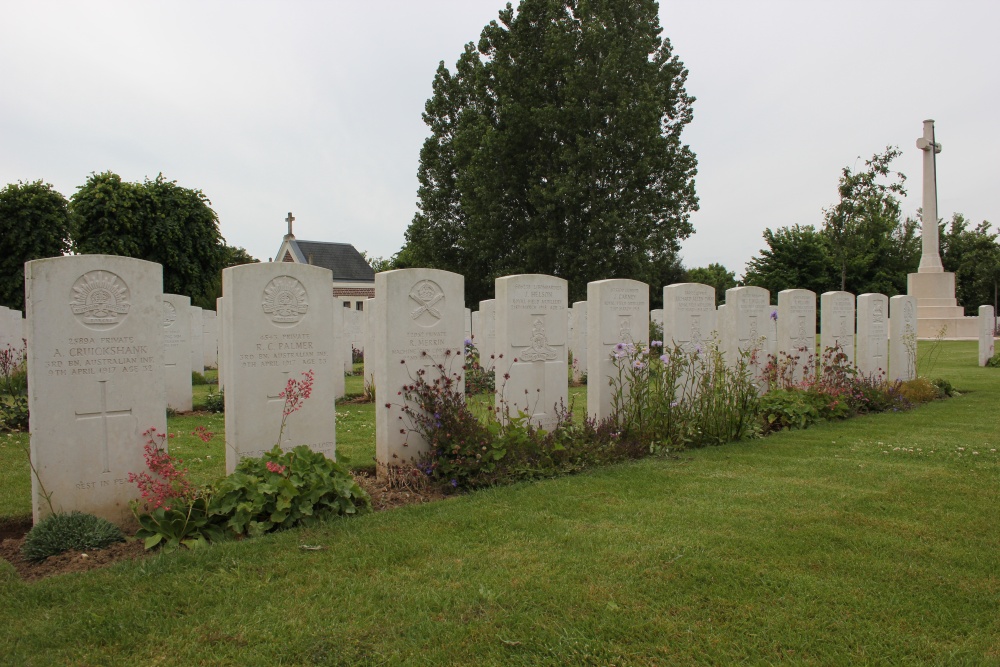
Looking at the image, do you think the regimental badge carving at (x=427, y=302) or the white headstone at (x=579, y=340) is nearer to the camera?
the regimental badge carving at (x=427, y=302)

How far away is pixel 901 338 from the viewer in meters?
11.4

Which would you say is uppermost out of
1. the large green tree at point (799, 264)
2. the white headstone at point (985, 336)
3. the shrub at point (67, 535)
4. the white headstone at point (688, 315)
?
the large green tree at point (799, 264)

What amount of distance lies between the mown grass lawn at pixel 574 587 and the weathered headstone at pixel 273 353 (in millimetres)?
1212

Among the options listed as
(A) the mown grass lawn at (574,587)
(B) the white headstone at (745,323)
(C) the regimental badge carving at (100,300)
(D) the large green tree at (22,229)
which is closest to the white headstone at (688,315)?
(B) the white headstone at (745,323)

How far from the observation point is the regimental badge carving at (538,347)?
6.71 m

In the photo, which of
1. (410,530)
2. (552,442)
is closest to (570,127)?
(552,442)

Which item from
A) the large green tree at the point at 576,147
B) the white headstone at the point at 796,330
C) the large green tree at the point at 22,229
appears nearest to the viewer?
the white headstone at the point at 796,330

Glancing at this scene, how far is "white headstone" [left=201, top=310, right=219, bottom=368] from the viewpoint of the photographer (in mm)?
15992

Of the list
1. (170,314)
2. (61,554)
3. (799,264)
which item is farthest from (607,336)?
(799,264)

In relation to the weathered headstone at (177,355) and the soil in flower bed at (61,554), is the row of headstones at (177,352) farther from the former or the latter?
the soil in flower bed at (61,554)

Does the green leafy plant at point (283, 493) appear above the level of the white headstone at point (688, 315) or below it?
below

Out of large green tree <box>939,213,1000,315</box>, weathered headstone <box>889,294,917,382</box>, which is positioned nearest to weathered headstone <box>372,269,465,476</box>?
weathered headstone <box>889,294,917,382</box>

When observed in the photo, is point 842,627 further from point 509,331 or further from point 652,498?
point 509,331

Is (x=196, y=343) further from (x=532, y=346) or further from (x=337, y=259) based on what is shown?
(x=337, y=259)
